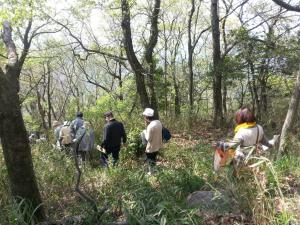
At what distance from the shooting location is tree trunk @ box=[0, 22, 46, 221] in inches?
161

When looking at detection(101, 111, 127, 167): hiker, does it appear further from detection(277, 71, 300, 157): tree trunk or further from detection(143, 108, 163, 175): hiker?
detection(277, 71, 300, 157): tree trunk

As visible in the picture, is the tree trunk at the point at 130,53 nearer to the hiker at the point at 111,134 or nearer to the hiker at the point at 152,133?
the hiker at the point at 111,134

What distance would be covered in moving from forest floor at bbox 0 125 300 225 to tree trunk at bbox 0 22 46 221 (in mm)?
266

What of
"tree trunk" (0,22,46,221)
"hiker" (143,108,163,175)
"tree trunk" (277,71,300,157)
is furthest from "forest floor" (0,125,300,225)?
"hiker" (143,108,163,175)

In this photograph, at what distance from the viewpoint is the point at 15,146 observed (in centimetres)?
423

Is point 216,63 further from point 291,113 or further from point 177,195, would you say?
point 177,195

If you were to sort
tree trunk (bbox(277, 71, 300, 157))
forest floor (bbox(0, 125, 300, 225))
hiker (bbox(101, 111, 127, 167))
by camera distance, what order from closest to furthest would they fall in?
forest floor (bbox(0, 125, 300, 225))
tree trunk (bbox(277, 71, 300, 157))
hiker (bbox(101, 111, 127, 167))

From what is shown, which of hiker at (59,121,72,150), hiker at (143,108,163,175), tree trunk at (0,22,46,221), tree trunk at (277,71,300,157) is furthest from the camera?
hiker at (59,121,72,150)

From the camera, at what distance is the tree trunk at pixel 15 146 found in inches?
161

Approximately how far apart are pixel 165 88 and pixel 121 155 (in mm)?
8998

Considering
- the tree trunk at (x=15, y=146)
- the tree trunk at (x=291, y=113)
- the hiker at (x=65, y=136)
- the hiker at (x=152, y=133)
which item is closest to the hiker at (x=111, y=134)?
the hiker at (x=152, y=133)

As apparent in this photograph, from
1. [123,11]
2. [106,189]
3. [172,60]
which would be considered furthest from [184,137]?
[172,60]

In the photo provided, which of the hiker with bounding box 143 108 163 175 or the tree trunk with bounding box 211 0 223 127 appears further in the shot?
the tree trunk with bounding box 211 0 223 127

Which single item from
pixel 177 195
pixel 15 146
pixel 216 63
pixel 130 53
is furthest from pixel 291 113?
pixel 216 63
